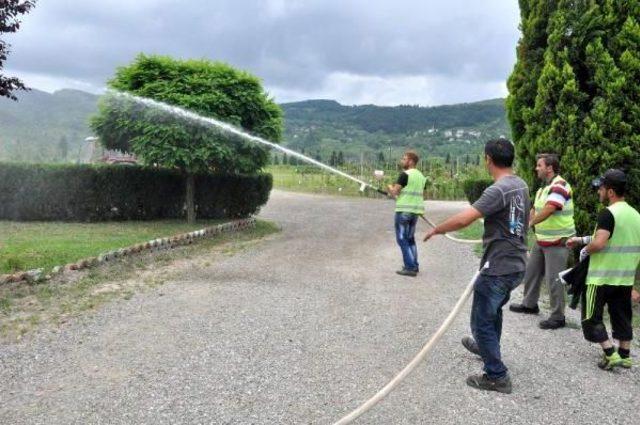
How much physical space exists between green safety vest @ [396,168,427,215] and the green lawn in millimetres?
5062

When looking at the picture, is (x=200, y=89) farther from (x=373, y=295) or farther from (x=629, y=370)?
(x=629, y=370)

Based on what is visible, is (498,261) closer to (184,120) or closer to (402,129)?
(184,120)

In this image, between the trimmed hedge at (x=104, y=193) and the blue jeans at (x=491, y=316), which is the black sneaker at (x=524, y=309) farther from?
the trimmed hedge at (x=104, y=193)

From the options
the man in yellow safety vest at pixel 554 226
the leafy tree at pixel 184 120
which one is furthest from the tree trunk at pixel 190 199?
the man in yellow safety vest at pixel 554 226

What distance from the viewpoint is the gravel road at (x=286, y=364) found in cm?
407

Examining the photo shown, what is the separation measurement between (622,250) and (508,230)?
4.41 feet

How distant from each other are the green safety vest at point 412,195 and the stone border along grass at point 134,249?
15.5ft

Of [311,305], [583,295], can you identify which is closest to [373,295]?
[311,305]

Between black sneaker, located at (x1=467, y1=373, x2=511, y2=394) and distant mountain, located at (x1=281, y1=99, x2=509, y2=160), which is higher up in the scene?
distant mountain, located at (x1=281, y1=99, x2=509, y2=160)

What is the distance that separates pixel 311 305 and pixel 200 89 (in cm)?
721

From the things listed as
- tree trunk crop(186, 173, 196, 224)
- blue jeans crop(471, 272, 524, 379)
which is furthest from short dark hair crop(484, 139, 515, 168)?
tree trunk crop(186, 173, 196, 224)

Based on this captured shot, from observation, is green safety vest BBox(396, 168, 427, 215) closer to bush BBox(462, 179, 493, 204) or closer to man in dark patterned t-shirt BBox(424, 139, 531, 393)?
man in dark patterned t-shirt BBox(424, 139, 531, 393)

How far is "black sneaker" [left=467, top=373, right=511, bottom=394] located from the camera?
4.45 meters

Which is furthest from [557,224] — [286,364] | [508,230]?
[286,364]
